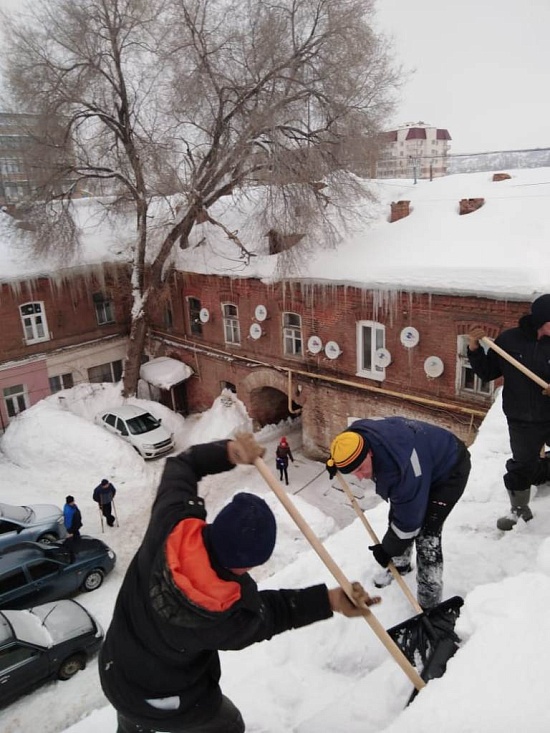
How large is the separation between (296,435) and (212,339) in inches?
175

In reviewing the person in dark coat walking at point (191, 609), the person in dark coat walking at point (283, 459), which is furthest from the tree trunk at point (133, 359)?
the person in dark coat walking at point (191, 609)

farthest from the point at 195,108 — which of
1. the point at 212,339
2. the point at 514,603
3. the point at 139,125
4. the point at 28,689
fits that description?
the point at 514,603

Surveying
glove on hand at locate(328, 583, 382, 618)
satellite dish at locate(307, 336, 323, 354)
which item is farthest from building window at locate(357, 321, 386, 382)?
glove on hand at locate(328, 583, 382, 618)

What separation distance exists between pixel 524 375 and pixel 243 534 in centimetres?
325

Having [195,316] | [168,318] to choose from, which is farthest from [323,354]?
[168,318]

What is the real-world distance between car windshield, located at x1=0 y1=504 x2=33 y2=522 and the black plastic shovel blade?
32.2 feet

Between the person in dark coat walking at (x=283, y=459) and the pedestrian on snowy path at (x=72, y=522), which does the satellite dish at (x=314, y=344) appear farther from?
the pedestrian on snowy path at (x=72, y=522)

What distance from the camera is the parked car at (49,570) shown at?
8.64 m

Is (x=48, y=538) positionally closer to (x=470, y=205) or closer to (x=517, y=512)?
(x=517, y=512)

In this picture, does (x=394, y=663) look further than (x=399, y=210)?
No

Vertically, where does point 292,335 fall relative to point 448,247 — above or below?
below

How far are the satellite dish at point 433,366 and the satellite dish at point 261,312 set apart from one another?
5.32 metres

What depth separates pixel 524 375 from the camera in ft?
14.7

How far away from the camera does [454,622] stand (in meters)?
3.33
